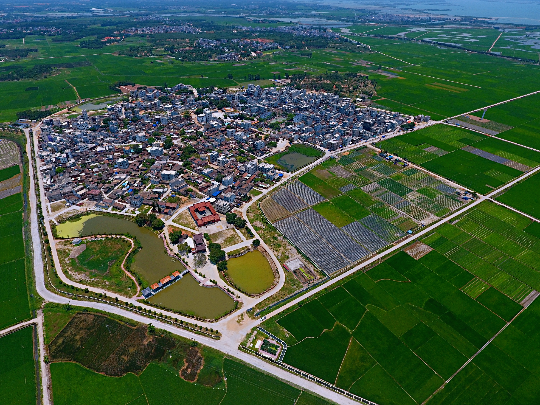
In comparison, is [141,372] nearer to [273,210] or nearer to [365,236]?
[273,210]

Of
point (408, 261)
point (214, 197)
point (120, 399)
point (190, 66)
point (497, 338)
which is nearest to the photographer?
point (120, 399)

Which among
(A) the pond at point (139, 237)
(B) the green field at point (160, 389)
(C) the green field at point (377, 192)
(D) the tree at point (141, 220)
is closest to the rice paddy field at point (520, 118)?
(C) the green field at point (377, 192)

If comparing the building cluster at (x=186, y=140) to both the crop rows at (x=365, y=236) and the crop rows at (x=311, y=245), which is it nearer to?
the crop rows at (x=311, y=245)

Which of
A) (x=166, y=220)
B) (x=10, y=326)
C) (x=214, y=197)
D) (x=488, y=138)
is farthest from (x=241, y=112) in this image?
(x=10, y=326)

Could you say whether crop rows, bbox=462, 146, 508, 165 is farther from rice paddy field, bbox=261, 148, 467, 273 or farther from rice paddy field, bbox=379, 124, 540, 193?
rice paddy field, bbox=261, 148, 467, 273

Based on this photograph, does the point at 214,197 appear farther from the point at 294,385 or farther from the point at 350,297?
the point at 294,385

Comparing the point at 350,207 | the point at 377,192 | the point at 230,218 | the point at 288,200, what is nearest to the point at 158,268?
the point at 230,218
